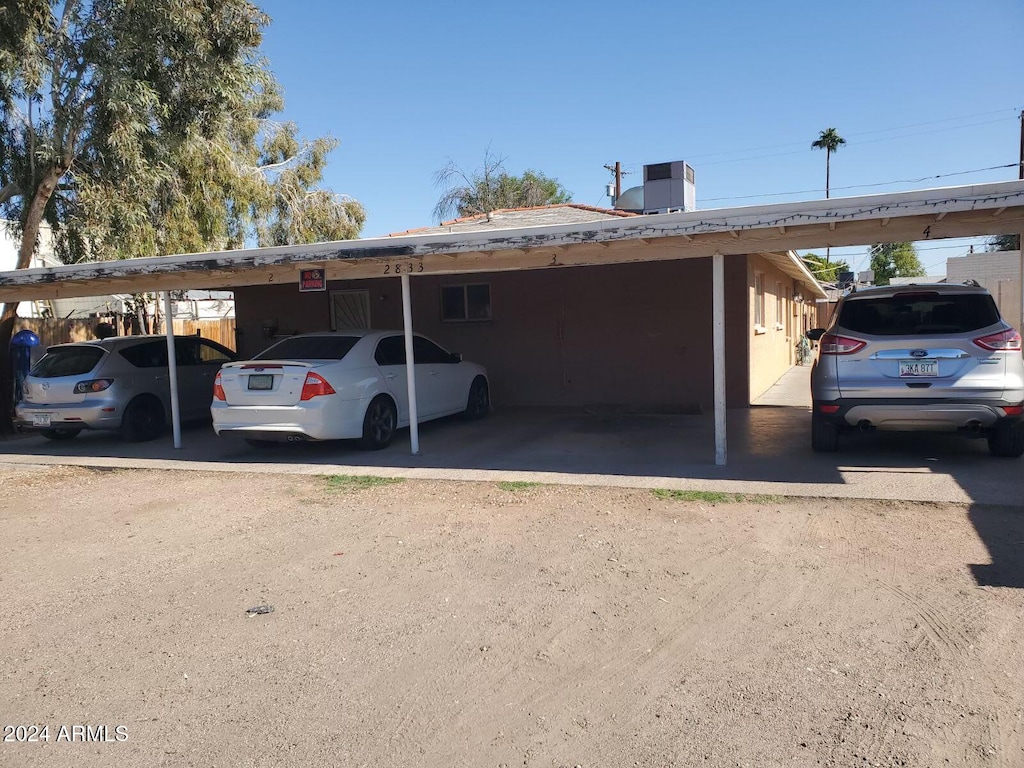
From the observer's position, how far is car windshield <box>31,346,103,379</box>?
10.7 m

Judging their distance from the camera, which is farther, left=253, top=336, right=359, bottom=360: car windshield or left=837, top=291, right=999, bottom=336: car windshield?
left=253, top=336, right=359, bottom=360: car windshield

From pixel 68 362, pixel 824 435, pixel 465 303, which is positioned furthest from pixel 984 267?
pixel 68 362

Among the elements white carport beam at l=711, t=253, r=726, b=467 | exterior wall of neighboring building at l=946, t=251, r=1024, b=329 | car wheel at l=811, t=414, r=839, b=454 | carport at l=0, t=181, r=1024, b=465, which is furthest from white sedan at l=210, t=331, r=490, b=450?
exterior wall of neighboring building at l=946, t=251, r=1024, b=329

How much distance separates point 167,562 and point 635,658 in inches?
144

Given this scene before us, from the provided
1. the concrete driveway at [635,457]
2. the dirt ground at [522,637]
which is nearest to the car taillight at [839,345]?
the concrete driveway at [635,457]

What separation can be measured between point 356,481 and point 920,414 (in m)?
5.57

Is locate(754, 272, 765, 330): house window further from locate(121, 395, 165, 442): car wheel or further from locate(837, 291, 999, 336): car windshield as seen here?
locate(121, 395, 165, 442): car wheel

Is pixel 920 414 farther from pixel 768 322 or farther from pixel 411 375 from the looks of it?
pixel 768 322

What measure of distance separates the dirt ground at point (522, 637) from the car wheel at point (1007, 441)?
1934mm

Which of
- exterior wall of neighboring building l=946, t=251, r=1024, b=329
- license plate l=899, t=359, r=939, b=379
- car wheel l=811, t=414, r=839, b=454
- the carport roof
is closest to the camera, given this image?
the carport roof

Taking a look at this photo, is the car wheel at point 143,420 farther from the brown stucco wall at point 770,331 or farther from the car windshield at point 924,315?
the car windshield at point 924,315

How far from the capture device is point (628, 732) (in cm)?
325

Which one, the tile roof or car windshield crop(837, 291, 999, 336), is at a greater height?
the tile roof

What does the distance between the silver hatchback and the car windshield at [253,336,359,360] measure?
2603 mm
